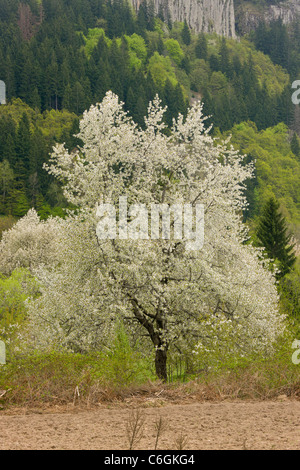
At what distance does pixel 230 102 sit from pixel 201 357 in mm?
154561

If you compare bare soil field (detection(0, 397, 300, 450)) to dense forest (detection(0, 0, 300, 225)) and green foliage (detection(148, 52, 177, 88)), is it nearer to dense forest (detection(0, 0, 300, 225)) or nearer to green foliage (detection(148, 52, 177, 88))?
dense forest (detection(0, 0, 300, 225))

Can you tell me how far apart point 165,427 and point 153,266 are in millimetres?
7430

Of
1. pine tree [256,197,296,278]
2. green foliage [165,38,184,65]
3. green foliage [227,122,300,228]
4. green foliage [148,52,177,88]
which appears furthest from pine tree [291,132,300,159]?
pine tree [256,197,296,278]

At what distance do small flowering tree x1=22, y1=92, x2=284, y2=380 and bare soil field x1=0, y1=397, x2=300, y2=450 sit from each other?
463 centimetres

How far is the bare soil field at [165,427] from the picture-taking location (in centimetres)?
632

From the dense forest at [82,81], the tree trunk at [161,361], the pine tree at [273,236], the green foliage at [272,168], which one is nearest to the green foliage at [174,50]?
the dense forest at [82,81]

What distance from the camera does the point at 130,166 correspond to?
16.0 m

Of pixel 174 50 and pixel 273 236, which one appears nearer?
pixel 273 236

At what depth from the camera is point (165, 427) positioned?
22.9ft

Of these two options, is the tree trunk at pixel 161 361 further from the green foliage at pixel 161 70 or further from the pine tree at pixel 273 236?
the green foliage at pixel 161 70

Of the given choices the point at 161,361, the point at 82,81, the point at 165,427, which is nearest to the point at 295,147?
the point at 82,81

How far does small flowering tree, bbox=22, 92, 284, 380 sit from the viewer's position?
14.0 meters

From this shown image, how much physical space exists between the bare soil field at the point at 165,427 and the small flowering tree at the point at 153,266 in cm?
463

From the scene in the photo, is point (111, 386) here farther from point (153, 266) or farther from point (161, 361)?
point (161, 361)
